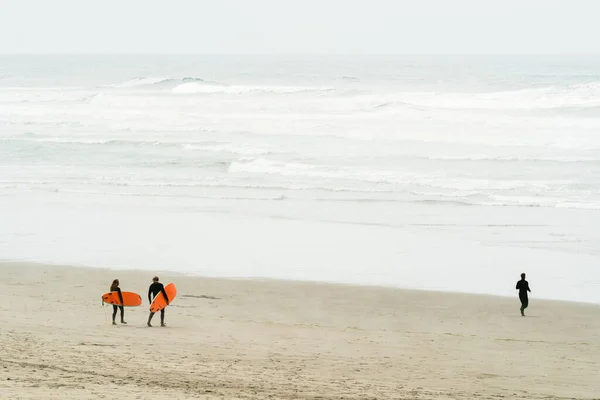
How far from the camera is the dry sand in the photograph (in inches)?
363

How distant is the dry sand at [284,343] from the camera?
923 centimetres

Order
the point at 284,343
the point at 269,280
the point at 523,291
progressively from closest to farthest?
the point at 284,343, the point at 523,291, the point at 269,280

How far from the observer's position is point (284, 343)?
465 inches

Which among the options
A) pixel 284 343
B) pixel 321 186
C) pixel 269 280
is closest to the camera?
pixel 284 343

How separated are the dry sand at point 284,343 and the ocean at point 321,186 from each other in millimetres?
1472

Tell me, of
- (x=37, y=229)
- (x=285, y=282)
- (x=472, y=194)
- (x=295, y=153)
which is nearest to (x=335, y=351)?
(x=285, y=282)

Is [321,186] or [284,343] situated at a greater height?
[321,186]

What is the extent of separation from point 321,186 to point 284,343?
17146 mm

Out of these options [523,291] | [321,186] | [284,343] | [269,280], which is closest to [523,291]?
[523,291]

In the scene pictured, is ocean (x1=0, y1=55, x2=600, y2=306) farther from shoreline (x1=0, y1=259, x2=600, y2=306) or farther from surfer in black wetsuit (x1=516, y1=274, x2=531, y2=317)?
surfer in black wetsuit (x1=516, y1=274, x2=531, y2=317)

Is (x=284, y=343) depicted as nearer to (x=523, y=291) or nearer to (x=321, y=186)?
(x=523, y=291)

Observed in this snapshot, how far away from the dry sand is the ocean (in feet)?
4.83

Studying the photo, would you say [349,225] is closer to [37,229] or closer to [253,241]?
[253,241]

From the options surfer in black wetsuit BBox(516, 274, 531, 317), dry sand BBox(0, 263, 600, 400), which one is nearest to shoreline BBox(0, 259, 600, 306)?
dry sand BBox(0, 263, 600, 400)
